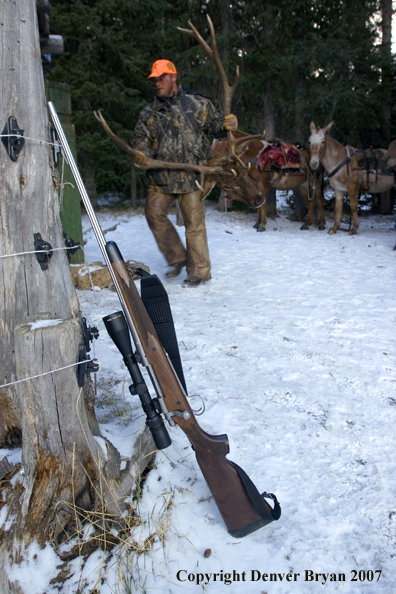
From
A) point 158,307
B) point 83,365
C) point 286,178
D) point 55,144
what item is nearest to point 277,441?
point 158,307

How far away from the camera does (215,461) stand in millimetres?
2051

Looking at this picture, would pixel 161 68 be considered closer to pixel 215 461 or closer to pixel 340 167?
pixel 215 461

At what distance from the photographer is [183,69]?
12.6m

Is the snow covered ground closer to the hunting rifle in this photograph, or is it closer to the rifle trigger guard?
the hunting rifle

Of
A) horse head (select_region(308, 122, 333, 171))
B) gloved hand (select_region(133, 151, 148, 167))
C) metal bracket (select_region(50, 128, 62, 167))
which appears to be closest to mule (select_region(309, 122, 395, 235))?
horse head (select_region(308, 122, 333, 171))

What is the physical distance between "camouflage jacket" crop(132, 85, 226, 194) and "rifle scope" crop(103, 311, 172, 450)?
12.7 ft

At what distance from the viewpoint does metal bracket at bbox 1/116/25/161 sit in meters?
2.06

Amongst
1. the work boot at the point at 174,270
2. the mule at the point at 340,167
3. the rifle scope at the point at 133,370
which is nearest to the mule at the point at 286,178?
the mule at the point at 340,167

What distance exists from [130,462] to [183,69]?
12.5m

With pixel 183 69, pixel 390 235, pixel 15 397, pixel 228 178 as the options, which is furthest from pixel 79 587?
pixel 183 69

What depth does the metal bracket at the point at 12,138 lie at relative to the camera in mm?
2062

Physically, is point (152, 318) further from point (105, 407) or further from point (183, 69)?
point (183, 69)

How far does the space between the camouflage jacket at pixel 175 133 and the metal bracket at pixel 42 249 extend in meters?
3.55

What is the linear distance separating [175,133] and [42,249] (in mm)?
3828
